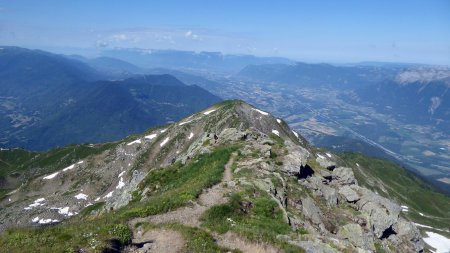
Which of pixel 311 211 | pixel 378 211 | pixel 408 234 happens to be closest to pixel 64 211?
pixel 311 211

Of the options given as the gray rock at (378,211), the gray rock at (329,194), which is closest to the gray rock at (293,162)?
the gray rock at (329,194)

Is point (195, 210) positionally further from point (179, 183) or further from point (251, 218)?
point (179, 183)

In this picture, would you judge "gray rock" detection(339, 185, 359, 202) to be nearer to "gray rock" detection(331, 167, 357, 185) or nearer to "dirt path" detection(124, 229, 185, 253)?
"gray rock" detection(331, 167, 357, 185)

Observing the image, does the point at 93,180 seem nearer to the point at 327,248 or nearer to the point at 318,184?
Answer: the point at 318,184

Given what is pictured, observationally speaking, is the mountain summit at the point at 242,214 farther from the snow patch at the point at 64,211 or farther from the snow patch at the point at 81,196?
the snow patch at the point at 81,196

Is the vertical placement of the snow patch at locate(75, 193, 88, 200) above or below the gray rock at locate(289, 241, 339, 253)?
below

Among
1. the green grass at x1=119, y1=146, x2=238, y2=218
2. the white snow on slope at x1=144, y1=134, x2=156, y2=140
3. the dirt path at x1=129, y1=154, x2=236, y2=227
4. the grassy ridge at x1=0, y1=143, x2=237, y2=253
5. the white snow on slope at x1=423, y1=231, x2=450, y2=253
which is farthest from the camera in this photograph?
the white snow on slope at x1=144, y1=134, x2=156, y2=140

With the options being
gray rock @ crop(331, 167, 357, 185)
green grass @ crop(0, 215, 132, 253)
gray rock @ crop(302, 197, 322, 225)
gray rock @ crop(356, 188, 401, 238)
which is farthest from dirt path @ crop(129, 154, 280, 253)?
gray rock @ crop(331, 167, 357, 185)
